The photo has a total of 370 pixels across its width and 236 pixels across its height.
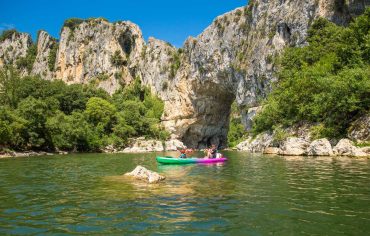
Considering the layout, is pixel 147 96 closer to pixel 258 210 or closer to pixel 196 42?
pixel 196 42

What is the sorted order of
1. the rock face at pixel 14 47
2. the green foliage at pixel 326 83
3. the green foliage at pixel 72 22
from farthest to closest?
the rock face at pixel 14 47 → the green foliage at pixel 72 22 → the green foliage at pixel 326 83

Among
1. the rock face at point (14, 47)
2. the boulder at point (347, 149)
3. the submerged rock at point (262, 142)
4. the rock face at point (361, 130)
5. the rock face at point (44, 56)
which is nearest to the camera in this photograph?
the boulder at point (347, 149)

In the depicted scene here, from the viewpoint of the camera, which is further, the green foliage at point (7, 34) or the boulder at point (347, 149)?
the green foliage at point (7, 34)

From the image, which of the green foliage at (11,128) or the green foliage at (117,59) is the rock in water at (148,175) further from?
the green foliage at (117,59)

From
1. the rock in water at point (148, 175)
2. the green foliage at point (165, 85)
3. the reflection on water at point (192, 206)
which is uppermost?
the green foliage at point (165, 85)

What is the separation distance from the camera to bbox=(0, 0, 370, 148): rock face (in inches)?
2072

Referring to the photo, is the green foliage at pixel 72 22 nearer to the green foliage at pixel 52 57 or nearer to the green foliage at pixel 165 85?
the green foliage at pixel 52 57

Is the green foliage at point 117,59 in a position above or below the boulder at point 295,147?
above

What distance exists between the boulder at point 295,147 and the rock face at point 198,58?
2080 cm

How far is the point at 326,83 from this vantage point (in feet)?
102

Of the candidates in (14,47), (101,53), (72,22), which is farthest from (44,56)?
(101,53)

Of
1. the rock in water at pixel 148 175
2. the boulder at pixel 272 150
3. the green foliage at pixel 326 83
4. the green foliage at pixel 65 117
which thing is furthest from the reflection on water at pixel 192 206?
the green foliage at pixel 65 117

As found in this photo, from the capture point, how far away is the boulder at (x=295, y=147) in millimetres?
32112

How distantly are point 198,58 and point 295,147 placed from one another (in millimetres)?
38330
